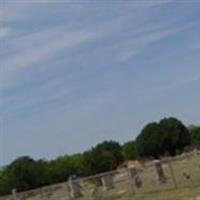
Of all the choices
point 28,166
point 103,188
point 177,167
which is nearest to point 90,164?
point 28,166

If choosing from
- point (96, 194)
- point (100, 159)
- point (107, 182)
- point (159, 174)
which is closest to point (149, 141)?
point (100, 159)

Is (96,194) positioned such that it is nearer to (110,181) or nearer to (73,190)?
(73,190)

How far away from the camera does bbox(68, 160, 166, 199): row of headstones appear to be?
27209 mm

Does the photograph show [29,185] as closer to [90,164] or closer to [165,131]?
[90,164]

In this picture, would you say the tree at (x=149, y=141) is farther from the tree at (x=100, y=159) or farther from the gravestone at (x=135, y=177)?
the gravestone at (x=135, y=177)

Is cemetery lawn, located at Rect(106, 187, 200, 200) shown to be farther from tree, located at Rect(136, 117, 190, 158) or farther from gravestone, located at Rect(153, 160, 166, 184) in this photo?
tree, located at Rect(136, 117, 190, 158)

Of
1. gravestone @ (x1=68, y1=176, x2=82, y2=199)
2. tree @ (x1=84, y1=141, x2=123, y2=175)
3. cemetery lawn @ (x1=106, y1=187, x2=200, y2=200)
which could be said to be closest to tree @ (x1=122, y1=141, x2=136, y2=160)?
tree @ (x1=84, y1=141, x2=123, y2=175)

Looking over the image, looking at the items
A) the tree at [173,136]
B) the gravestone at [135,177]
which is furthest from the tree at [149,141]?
the gravestone at [135,177]

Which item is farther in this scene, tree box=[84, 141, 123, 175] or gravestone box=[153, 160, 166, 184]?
tree box=[84, 141, 123, 175]

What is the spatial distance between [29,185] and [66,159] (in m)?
12.7

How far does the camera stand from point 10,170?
43.8m

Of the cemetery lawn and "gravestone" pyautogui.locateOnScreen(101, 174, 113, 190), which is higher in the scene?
"gravestone" pyautogui.locateOnScreen(101, 174, 113, 190)

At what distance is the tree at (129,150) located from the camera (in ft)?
192

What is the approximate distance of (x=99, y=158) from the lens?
4709cm
